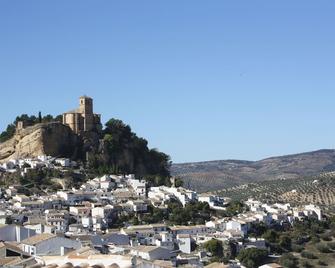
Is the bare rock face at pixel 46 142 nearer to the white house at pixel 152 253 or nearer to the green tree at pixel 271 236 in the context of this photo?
the green tree at pixel 271 236

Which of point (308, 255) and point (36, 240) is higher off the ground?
point (36, 240)

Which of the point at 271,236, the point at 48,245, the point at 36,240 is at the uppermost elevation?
the point at 36,240

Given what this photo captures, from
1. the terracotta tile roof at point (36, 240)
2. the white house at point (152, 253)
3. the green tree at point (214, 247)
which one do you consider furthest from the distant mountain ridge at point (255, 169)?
the terracotta tile roof at point (36, 240)

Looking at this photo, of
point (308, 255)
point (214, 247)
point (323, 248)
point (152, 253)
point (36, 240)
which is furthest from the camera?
point (323, 248)

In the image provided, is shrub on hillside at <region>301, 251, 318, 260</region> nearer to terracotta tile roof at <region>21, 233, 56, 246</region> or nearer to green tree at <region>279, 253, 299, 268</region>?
green tree at <region>279, 253, 299, 268</region>

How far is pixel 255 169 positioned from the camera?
168 meters

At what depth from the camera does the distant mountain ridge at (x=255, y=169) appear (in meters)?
130

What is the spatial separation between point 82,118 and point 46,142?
12.0 ft

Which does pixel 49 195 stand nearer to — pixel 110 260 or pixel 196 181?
pixel 110 260

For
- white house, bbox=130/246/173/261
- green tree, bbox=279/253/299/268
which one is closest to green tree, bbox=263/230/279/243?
green tree, bbox=279/253/299/268

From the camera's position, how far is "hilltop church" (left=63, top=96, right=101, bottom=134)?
5831cm

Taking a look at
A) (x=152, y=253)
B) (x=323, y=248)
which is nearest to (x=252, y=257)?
(x=323, y=248)

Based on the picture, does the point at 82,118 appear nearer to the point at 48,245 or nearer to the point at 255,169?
the point at 48,245

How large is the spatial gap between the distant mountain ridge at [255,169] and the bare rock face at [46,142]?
191ft
